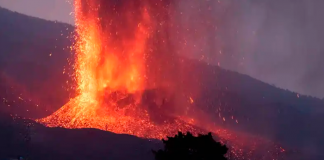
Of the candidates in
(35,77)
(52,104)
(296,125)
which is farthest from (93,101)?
(296,125)

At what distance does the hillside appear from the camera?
86.2 m

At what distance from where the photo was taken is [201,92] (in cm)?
10325

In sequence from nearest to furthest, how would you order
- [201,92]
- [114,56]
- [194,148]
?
1. [194,148]
2. [114,56]
3. [201,92]

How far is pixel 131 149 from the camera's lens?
4753cm

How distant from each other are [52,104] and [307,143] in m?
46.7

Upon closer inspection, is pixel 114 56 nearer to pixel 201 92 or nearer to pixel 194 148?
pixel 201 92

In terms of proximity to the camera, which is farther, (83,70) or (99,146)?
(83,70)

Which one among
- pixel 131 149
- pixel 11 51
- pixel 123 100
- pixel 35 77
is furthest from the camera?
pixel 11 51

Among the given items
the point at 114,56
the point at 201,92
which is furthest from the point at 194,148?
the point at 201,92

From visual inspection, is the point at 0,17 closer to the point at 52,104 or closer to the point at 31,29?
the point at 31,29

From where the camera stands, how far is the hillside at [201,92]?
283ft

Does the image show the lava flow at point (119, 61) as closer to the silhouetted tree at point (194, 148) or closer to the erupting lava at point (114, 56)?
the erupting lava at point (114, 56)

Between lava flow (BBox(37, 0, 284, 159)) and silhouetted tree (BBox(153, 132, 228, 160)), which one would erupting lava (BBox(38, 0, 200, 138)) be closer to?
lava flow (BBox(37, 0, 284, 159))

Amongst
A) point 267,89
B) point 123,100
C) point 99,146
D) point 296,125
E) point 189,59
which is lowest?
point 99,146
